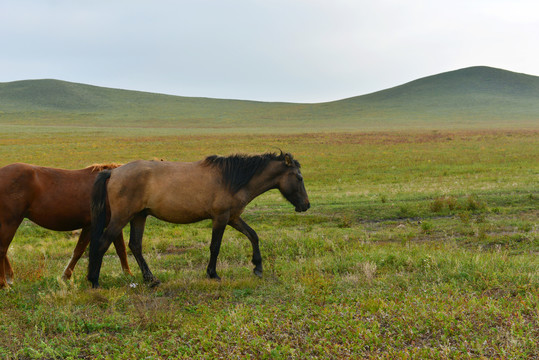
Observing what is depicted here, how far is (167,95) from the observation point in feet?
525

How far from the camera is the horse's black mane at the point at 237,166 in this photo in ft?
25.3

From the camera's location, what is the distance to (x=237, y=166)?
25.8 feet

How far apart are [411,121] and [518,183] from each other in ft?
268

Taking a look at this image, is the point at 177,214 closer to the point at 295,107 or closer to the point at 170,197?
the point at 170,197

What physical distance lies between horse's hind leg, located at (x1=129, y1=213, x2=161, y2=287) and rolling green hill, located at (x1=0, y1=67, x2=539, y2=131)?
8255 cm

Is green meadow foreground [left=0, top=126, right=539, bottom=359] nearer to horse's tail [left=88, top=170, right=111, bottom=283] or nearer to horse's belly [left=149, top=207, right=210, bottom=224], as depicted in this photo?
horse's tail [left=88, top=170, right=111, bottom=283]

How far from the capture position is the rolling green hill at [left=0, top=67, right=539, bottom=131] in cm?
10195

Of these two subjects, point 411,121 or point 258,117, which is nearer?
point 411,121

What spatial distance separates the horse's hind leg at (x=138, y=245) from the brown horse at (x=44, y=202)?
0.47 meters

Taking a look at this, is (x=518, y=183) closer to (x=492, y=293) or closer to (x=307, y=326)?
(x=492, y=293)

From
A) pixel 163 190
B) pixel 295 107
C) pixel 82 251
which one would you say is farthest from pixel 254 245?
pixel 295 107

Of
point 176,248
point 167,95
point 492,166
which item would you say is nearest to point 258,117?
point 167,95

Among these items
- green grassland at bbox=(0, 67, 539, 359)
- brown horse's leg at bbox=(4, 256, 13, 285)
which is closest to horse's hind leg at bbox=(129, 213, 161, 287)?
green grassland at bbox=(0, 67, 539, 359)

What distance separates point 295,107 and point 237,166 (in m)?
132
